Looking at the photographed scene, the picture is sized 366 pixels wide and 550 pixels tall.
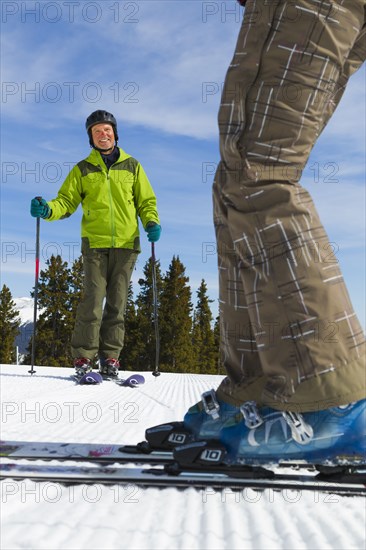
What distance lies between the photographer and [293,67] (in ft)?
4.36

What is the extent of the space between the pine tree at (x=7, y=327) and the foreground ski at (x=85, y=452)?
45.2 meters

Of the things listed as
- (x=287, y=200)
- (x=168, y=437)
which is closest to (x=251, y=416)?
(x=168, y=437)

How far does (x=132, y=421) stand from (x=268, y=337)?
126 cm

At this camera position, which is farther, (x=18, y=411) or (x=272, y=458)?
(x=18, y=411)

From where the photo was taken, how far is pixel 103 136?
500 centimetres

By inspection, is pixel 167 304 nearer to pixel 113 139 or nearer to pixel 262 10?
pixel 113 139

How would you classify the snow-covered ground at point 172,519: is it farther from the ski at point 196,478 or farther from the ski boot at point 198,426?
the ski boot at point 198,426

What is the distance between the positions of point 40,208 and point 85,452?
3.76m

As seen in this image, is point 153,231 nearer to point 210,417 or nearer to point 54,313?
point 210,417

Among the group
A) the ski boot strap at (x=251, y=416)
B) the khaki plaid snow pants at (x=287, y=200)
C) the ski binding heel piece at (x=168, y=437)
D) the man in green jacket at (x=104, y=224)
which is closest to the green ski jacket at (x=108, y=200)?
the man in green jacket at (x=104, y=224)

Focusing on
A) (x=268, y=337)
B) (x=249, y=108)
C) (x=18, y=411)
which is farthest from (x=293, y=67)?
(x=18, y=411)

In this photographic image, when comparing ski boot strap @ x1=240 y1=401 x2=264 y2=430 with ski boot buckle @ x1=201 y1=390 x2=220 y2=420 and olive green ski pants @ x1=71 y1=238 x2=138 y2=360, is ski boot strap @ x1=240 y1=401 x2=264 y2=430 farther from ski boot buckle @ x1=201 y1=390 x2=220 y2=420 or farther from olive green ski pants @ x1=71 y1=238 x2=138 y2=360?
olive green ski pants @ x1=71 y1=238 x2=138 y2=360

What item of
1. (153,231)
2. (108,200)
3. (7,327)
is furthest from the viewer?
(7,327)

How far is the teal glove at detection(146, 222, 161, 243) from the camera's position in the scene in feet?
16.7
